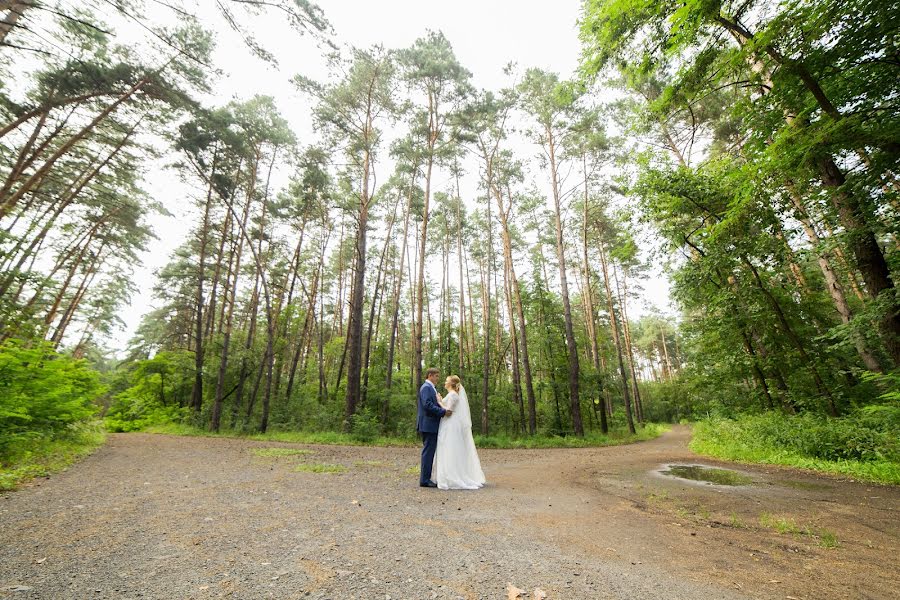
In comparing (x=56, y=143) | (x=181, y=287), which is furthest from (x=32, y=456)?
(x=181, y=287)

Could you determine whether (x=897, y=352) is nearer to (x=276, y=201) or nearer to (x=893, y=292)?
(x=893, y=292)

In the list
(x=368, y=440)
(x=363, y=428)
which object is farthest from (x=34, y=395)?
(x=368, y=440)

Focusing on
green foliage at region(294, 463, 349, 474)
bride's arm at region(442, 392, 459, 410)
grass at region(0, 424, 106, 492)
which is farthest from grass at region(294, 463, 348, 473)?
grass at region(0, 424, 106, 492)

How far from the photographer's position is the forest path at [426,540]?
7.02 ft

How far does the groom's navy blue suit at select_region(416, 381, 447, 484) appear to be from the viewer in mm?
5573

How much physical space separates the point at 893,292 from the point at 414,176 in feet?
50.4

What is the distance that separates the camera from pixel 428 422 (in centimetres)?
578

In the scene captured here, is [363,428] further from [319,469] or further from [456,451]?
[456,451]

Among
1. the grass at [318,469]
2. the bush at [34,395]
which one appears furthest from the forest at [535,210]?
the grass at [318,469]

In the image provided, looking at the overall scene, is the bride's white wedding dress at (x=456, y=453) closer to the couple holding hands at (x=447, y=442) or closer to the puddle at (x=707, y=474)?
the couple holding hands at (x=447, y=442)

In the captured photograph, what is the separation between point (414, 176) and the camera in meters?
16.7

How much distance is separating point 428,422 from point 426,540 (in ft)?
9.25

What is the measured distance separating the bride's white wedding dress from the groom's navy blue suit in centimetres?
11

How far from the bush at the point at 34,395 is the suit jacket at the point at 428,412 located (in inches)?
262
